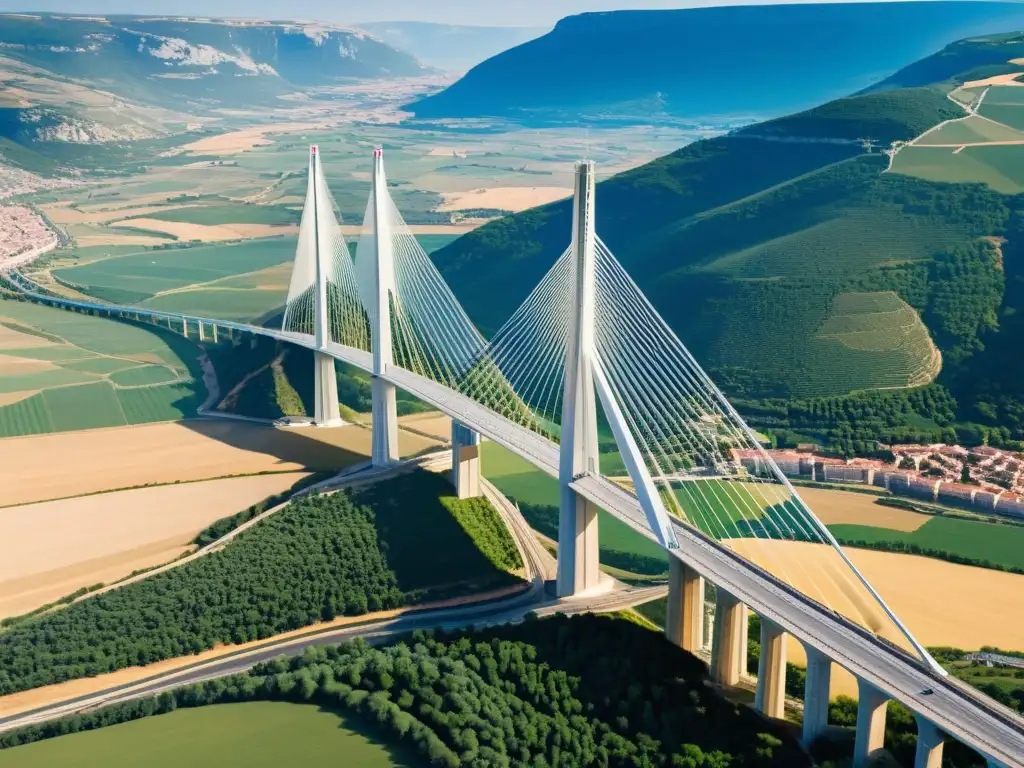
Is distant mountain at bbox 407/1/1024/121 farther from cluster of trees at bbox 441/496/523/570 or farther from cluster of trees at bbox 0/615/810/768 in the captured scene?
cluster of trees at bbox 0/615/810/768

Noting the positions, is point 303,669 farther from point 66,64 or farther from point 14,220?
point 66,64

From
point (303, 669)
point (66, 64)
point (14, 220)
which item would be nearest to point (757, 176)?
point (303, 669)

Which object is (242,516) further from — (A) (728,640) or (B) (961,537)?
(B) (961,537)

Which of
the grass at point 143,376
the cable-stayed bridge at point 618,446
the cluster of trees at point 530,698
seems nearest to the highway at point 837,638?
the cable-stayed bridge at point 618,446

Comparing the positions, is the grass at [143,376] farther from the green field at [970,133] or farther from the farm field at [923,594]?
the green field at [970,133]

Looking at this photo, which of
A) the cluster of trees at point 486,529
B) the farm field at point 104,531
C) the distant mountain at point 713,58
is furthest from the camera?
the distant mountain at point 713,58

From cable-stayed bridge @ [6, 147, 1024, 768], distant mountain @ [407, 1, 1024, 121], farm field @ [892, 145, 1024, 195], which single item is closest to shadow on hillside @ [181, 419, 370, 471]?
cable-stayed bridge @ [6, 147, 1024, 768]
